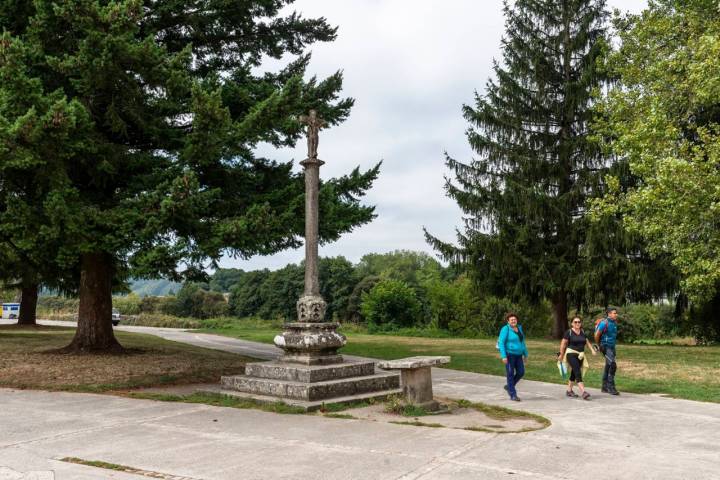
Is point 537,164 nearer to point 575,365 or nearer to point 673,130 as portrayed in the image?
point 673,130

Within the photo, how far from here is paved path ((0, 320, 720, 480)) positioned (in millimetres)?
5664

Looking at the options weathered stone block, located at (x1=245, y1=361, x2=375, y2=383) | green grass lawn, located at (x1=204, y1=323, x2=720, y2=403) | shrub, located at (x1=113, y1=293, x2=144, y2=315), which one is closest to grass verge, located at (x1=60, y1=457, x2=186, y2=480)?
weathered stone block, located at (x1=245, y1=361, x2=375, y2=383)

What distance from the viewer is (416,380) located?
8953 mm

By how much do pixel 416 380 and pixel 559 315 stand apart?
60.7ft

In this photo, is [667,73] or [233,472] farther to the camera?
[667,73]

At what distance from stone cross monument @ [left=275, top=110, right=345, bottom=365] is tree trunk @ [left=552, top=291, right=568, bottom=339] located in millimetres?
16889

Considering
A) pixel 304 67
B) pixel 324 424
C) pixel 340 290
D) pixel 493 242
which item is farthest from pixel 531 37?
pixel 340 290

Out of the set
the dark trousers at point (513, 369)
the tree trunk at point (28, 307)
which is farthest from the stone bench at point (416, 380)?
the tree trunk at point (28, 307)

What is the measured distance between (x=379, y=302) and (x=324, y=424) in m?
31.9

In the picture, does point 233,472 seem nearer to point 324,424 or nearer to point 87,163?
point 324,424

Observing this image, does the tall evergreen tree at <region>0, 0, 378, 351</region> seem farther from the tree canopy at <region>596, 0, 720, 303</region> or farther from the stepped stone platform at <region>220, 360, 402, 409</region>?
Answer: the tree canopy at <region>596, 0, 720, 303</region>

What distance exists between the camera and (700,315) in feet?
84.2

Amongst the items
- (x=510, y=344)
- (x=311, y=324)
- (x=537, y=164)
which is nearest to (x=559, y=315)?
(x=537, y=164)

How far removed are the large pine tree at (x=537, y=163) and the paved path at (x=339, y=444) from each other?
15.0 meters
